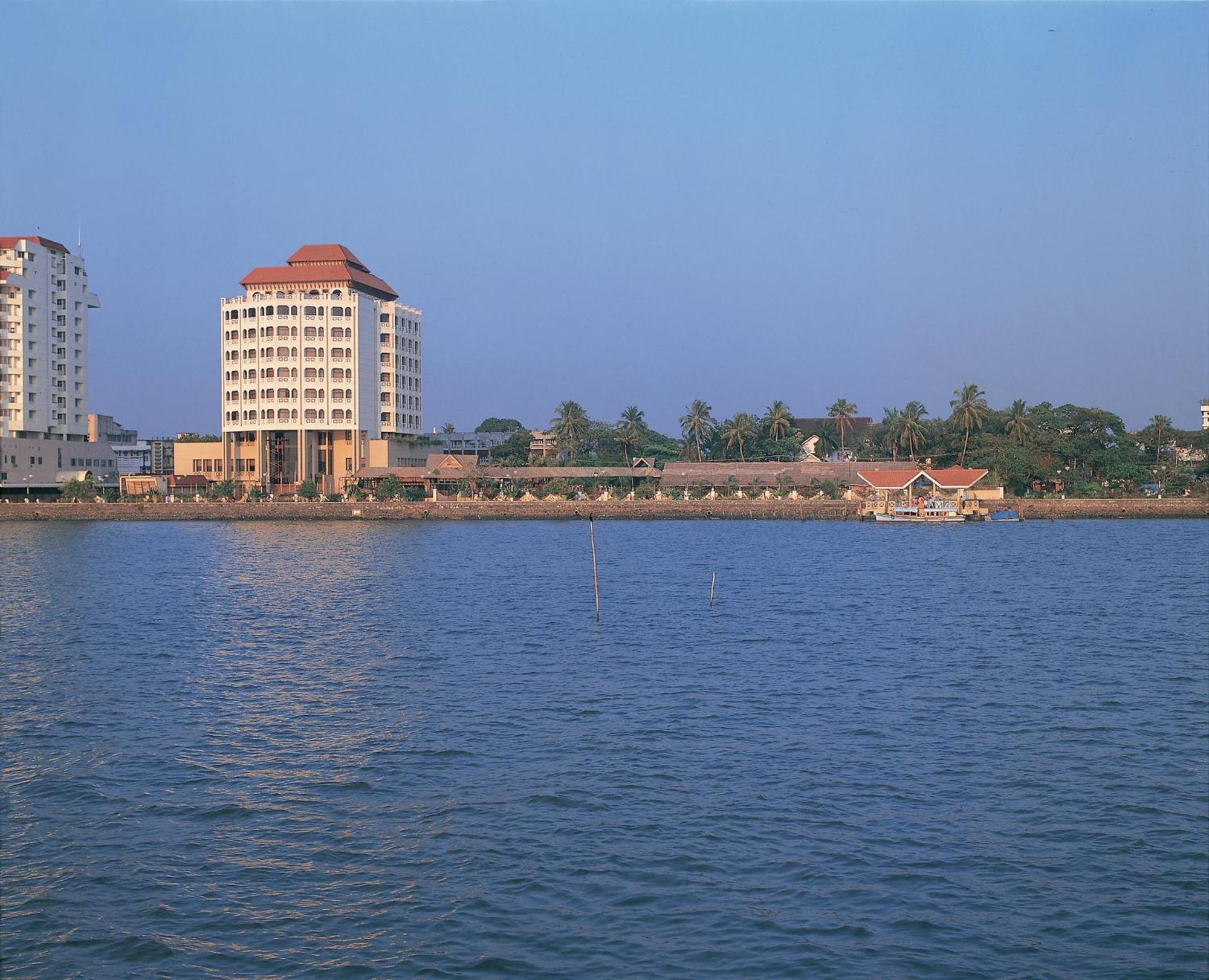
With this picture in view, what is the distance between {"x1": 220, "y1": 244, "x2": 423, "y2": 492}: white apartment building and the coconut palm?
3996 centimetres

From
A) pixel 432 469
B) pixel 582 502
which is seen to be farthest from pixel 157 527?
pixel 582 502

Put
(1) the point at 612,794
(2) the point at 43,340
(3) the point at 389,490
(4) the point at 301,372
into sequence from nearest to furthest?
1. (1) the point at 612,794
2. (3) the point at 389,490
3. (4) the point at 301,372
4. (2) the point at 43,340

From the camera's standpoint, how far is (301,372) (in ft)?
370

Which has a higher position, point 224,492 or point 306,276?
point 306,276

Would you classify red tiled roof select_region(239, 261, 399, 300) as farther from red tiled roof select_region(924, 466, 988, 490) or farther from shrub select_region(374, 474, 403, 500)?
red tiled roof select_region(924, 466, 988, 490)

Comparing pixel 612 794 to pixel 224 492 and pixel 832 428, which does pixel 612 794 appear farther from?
pixel 832 428

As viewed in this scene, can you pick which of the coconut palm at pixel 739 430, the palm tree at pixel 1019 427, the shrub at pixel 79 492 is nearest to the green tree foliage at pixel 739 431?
the coconut palm at pixel 739 430

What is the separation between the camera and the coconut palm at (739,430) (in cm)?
12669

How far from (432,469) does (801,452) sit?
4772 centimetres

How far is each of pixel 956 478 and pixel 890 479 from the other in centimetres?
562

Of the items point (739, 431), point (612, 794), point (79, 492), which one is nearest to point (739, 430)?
point (739, 431)

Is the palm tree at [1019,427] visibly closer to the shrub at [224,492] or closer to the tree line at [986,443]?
the tree line at [986,443]

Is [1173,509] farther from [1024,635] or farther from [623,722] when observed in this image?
[623,722]

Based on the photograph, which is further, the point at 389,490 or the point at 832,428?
the point at 832,428
